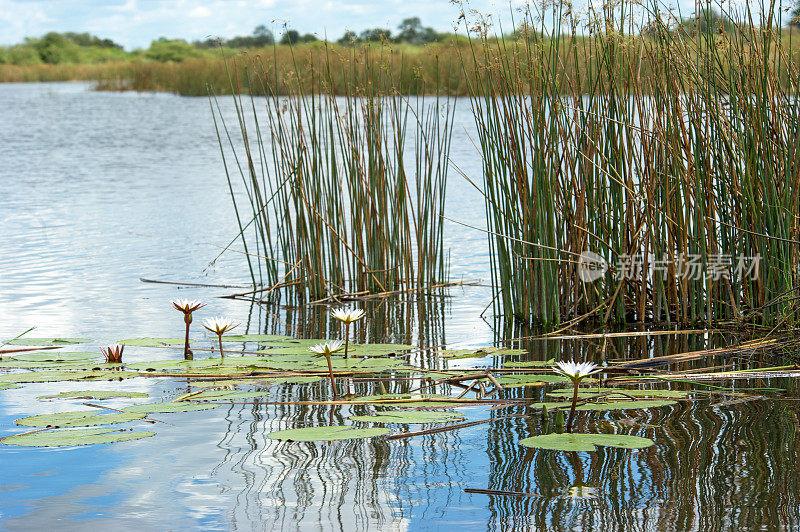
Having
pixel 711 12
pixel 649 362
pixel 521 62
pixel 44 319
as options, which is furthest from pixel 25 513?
pixel 711 12

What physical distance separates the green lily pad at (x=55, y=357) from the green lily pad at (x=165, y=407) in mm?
603

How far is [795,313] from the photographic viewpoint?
9.82 ft

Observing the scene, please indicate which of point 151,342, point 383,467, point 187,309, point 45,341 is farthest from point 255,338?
point 383,467

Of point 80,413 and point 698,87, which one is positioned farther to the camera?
point 698,87

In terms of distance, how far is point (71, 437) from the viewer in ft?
6.59

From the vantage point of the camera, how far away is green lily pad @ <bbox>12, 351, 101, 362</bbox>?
2.77m

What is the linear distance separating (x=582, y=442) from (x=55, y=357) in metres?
1.77

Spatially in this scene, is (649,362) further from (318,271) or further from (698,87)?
(318,271)

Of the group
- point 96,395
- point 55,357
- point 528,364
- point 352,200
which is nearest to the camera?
point 96,395

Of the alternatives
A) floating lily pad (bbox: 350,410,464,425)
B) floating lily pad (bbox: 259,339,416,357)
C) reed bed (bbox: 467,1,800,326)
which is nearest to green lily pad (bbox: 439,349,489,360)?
floating lily pad (bbox: 259,339,416,357)

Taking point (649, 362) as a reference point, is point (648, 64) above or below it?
above

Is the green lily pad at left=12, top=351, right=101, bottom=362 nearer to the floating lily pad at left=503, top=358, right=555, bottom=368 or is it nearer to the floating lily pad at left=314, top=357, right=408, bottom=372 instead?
the floating lily pad at left=314, top=357, right=408, bottom=372

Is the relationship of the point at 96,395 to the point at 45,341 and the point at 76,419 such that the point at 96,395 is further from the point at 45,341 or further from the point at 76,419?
the point at 45,341

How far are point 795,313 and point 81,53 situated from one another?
164 ft
